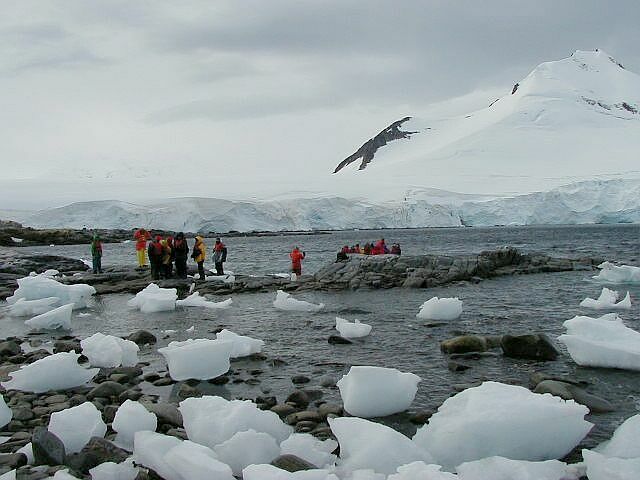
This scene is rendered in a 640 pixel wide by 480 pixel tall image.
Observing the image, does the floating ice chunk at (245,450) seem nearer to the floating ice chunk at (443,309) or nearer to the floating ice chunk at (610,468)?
the floating ice chunk at (610,468)

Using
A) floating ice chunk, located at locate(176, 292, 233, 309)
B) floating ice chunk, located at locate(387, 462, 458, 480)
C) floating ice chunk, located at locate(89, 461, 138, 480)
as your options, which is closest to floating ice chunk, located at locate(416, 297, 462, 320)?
floating ice chunk, located at locate(176, 292, 233, 309)

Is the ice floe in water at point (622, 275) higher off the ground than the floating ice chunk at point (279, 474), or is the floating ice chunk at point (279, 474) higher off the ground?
the floating ice chunk at point (279, 474)

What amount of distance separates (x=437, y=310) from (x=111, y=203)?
63.3 meters

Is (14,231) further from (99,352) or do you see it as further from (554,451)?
(554,451)

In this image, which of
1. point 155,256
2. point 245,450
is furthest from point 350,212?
point 245,450

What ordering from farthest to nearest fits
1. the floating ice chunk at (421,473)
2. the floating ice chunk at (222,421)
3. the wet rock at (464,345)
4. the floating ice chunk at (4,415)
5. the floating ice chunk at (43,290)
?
the floating ice chunk at (43,290)
the wet rock at (464,345)
the floating ice chunk at (4,415)
the floating ice chunk at (222,421)
the floating ice chunk at (421,473)

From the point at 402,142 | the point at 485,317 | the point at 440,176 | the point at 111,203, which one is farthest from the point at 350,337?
the point at 402,142

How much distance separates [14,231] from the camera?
57281mm

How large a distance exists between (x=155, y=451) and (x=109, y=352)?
3748 millimetres

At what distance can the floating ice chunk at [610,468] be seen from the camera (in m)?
3.84

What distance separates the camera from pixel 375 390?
5.81m

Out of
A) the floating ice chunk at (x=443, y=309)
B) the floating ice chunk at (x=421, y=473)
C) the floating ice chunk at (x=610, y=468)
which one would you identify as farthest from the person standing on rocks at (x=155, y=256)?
the floating ice chunk at (x=610, y=468)

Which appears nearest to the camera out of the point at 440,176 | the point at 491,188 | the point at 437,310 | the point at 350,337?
the point at 350,337

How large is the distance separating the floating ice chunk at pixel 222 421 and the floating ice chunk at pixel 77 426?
699 millimetres
